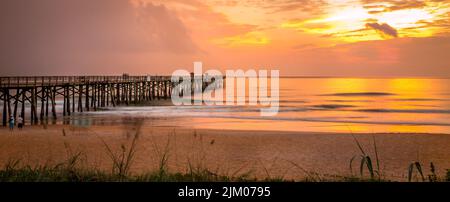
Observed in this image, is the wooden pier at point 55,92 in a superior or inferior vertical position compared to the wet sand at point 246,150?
superior

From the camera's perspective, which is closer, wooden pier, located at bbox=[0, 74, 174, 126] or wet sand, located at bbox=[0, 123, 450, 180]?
wet sand, located at bbox=[0, 123, 450, 180]

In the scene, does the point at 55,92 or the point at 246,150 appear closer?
the point at 246,150

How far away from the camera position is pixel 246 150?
18.0 meters

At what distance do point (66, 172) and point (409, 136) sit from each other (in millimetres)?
20915

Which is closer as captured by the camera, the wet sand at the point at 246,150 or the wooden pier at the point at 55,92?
the wet sand at the point at 246,150

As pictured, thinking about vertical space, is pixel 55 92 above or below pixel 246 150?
above

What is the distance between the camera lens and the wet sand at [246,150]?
549 inches

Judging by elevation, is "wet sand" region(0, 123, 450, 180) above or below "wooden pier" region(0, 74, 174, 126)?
below

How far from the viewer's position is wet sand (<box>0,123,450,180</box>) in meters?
14.0
